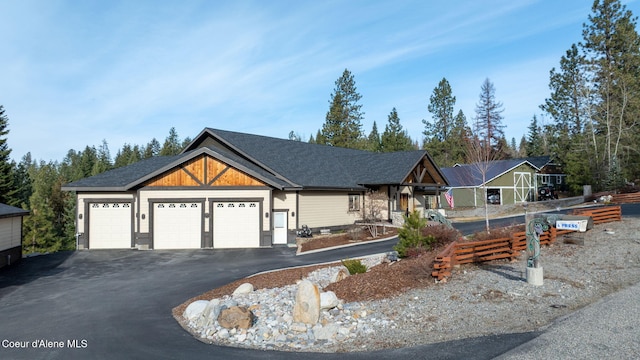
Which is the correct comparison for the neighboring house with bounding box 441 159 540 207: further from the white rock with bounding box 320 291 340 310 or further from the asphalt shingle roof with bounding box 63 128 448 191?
the white rock with bounding box 320 291 340 310

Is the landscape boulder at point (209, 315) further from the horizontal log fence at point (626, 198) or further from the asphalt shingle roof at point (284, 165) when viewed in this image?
the horizontal log fence at point (626, 198)

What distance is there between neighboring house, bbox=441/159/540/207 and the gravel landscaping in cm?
3176

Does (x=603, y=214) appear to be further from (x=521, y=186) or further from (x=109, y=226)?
(x=521, y=186)

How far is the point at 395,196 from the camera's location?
98.0ft

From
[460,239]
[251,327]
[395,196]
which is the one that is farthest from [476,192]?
[251,327]

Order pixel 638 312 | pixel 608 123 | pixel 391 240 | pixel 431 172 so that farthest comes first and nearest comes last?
pixel 608 123 < pixel 431 172 < pixel 391 240 < pixel 638 312

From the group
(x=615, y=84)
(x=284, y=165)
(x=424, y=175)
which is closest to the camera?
(x=284, y=165)

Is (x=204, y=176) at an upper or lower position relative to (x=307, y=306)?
upper

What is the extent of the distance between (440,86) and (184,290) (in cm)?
6898

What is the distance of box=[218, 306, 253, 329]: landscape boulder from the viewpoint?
29.2 feet

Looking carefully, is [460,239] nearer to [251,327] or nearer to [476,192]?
[251,327]

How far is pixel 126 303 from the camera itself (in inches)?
460

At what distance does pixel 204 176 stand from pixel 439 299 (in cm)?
1599

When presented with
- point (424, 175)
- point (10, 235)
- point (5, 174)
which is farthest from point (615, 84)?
point (5, 174)
